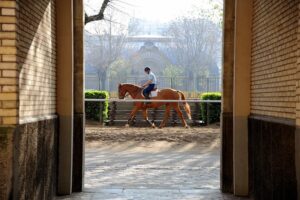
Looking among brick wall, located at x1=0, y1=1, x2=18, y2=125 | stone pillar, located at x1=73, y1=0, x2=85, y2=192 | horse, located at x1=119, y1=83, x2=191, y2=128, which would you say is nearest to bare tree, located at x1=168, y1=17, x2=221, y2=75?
horse, located at x1=119, y1=83, x2=191, y2=128

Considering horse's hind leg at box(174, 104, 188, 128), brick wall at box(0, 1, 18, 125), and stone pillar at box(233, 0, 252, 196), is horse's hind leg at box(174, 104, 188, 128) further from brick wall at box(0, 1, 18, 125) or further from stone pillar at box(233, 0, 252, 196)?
brick wall at box(0, 1, 18, 125)

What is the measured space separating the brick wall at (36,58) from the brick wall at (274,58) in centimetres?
313

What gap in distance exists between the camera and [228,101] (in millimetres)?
9781

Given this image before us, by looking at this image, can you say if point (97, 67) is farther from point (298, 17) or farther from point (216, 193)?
point (298, 17)

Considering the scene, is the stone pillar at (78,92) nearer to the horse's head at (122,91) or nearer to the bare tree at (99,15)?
the bare tree at (99,15)

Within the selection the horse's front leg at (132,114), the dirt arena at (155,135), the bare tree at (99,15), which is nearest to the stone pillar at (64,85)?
the dirt arena at (155,135)

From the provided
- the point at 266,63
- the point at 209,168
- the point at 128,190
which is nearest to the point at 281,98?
the point at 266,63

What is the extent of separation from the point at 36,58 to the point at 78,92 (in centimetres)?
268

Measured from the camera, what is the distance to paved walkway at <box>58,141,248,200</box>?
954 centimetres

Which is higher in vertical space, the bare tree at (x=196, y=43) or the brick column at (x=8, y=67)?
the bare tree at (x=196, y=43)

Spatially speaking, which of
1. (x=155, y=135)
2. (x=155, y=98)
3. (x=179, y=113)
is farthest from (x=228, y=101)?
(x=155, y=98)

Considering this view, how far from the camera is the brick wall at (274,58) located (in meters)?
6.54

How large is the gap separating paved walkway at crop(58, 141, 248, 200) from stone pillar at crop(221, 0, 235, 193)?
1.16 feet

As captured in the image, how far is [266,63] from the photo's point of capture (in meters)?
8.09
